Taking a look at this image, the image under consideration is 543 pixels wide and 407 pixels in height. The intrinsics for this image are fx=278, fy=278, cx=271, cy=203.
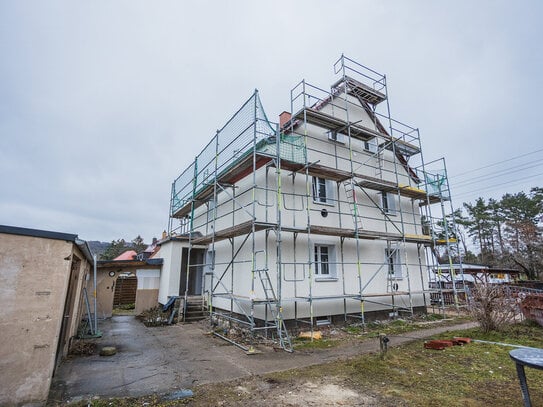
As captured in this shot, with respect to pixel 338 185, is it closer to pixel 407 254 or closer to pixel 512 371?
pixel 407 254

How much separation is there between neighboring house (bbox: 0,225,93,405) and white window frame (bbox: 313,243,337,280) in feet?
26.6

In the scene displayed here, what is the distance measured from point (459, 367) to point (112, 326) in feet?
39.8

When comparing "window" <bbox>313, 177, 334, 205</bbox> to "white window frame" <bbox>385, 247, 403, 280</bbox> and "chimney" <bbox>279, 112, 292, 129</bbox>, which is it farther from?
"white window frame" <bbox>385, 247, 403, 280</bbox>

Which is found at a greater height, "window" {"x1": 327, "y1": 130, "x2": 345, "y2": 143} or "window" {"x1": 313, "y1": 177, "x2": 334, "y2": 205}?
"window" {"x1": 327, "y1": 130, "x2": 345, "y2": 143}

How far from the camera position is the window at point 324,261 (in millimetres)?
10875

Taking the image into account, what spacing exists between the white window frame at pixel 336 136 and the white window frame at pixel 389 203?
3427 millimetres

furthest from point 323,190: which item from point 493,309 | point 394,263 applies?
point 493,309

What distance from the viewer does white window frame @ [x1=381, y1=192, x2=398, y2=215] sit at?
45.0 ft

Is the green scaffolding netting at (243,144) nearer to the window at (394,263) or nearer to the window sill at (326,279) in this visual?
the window sill at (326,279)

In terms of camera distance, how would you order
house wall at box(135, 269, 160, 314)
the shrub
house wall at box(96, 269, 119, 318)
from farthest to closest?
house wall at box(135, 269, 160, 314), house wall at box(96, 269, 119, 318), the shrub

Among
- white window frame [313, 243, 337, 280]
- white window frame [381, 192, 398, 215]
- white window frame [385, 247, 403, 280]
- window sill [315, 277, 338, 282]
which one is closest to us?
window sill [315, 277, 338, 282]

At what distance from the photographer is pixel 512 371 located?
5.63m

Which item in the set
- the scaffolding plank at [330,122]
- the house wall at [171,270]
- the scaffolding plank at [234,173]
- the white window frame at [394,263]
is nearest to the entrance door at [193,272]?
the house wall at [171,270]

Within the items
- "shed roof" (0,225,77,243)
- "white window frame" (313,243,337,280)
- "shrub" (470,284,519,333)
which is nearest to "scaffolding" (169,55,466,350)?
Result: "white window frame" (313,243,337,280)
